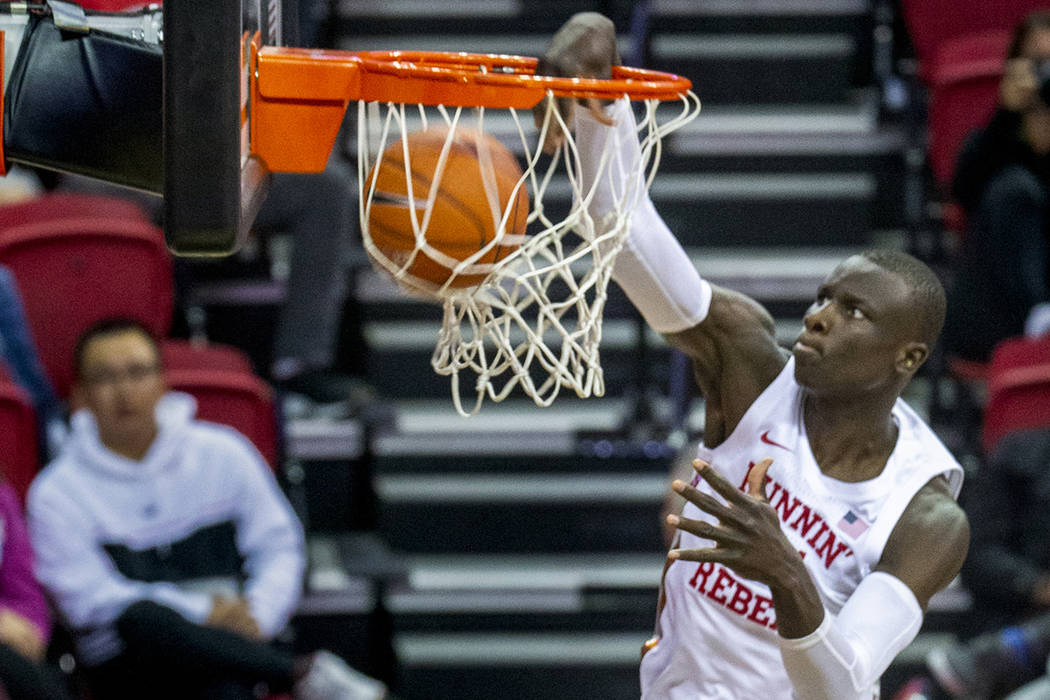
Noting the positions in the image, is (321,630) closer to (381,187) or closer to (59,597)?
(59,597)

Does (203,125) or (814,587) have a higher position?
(203,125)

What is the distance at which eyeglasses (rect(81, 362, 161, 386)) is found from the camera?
4500 mm

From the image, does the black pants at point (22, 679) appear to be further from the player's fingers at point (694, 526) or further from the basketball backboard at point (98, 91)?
the player's fingers at point (694, 526)

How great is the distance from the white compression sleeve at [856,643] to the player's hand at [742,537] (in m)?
0.13

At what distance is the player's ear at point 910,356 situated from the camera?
2.74 meters

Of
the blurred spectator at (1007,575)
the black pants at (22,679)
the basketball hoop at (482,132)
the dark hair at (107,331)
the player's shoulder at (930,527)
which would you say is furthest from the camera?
the dark hair at (107,331)

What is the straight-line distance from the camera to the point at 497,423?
207 inches

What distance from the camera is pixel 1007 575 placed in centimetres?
448

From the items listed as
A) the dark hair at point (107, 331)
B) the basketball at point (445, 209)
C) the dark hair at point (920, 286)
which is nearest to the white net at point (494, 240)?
the basketball at point (445, 209)

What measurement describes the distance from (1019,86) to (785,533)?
2.75 meters

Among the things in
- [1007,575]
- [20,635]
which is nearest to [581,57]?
[20,635]

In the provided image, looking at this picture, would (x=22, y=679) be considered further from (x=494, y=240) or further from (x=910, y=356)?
(x=910, y=356)

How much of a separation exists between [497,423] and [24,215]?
1.62m

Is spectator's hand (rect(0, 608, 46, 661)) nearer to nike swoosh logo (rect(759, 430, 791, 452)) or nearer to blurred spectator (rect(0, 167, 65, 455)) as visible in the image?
blurred spectator (rect(0, 167, 65, 455))
